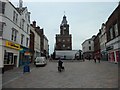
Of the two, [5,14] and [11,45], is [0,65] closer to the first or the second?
[11,45]

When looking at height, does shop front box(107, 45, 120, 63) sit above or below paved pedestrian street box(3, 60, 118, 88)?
above

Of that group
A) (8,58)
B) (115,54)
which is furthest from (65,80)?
(115,54)

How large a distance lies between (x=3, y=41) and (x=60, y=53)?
4293 centimetres

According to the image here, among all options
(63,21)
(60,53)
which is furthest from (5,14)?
(63,21)

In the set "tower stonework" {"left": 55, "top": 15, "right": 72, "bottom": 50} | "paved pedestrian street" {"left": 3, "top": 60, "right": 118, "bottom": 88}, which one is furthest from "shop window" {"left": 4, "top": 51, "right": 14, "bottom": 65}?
"tower stonework" {"left": 55, "top": 15, "right": 72, "bottom": 50}

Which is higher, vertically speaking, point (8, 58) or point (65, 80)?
point (8, 58)

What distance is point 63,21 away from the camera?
96875 mm

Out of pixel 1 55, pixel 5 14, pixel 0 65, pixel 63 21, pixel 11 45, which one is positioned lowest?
pixel 0 65

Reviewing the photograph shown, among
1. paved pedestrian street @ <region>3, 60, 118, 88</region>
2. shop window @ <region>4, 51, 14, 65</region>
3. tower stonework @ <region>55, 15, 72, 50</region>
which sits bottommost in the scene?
paved pedestrian street @ <region>3, 60, 118, 88</region>

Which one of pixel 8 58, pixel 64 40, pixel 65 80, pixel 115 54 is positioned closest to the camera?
pixel 65 80

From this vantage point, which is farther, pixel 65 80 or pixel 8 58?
pixel 8 58

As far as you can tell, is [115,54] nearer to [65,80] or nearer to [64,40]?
[65,80]

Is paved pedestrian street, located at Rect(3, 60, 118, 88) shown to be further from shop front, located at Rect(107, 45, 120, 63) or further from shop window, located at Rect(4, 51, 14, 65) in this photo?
shop front, located at Rect(107, 45, 120, 63)

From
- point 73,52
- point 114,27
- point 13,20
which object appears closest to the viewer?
point 13,20
